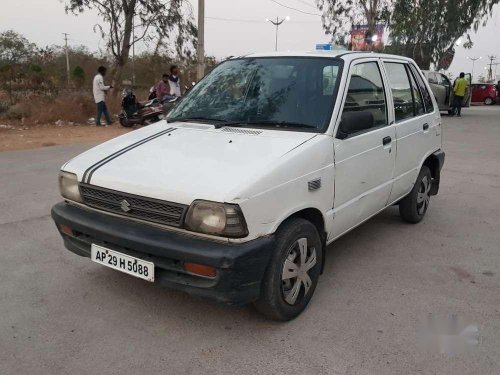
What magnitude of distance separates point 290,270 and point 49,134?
10743 millimetres

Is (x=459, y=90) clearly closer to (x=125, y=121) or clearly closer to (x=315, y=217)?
(x=125, y=121)

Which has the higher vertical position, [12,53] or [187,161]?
[12,53]

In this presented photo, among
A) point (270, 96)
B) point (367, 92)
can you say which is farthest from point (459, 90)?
point (270, 96)

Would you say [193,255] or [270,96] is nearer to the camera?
[193,255]

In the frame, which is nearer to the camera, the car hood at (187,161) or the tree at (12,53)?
the car hood at (187,161)

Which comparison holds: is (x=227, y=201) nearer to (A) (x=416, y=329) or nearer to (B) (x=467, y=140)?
(A) (x=416, y=329)

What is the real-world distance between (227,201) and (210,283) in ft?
1.60

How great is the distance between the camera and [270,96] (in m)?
3.57

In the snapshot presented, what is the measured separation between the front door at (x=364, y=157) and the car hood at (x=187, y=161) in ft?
1.56

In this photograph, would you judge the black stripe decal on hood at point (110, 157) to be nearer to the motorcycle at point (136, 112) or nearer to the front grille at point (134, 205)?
the front grille at point (134, 205)

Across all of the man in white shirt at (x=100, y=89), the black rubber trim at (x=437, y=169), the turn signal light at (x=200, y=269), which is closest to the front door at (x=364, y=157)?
the turn signal light at (x=200, y=269)

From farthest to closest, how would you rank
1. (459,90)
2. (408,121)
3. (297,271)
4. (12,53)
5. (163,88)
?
(12,53) < (459,90) < (163,88) < (408,121) < (297,271)

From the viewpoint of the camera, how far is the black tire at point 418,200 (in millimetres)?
4867

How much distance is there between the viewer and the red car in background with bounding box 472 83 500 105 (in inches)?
1200
